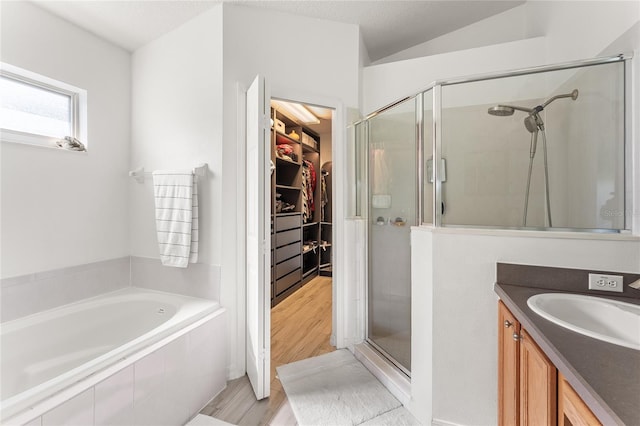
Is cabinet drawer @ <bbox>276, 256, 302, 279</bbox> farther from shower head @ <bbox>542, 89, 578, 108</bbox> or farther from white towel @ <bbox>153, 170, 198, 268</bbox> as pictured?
shower head @ <bbox>542, 89, 578, 108</bbox>

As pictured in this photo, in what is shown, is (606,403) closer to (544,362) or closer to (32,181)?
(544,362)

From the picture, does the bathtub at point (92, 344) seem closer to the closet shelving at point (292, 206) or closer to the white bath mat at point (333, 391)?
the white bath mat at point (333, 391)

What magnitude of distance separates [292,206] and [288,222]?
0.32 metres

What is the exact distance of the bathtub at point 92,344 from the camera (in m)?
1.05

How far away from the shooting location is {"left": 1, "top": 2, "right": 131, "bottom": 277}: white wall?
5.50 ft

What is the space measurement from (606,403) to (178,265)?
7.05ft

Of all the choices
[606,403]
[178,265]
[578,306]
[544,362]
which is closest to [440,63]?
[578,306]

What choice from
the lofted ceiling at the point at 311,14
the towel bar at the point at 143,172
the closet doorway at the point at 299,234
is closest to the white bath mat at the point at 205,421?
the closet doorway at the point at 299,234

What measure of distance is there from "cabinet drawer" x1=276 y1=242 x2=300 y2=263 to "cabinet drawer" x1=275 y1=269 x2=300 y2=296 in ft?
0.81

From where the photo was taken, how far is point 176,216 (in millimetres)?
1979

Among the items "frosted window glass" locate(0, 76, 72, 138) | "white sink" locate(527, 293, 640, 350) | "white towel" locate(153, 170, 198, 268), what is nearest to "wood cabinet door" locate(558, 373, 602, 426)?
"white sink" locate(527, 293, 640, 350)

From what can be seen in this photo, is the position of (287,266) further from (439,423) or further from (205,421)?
(439,423)

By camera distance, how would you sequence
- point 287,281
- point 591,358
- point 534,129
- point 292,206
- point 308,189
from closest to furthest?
point 591,358 < point 534,129 < point 287,281 < point 292,206 < point 308,189

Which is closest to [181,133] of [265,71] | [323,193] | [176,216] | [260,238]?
[176,216]
